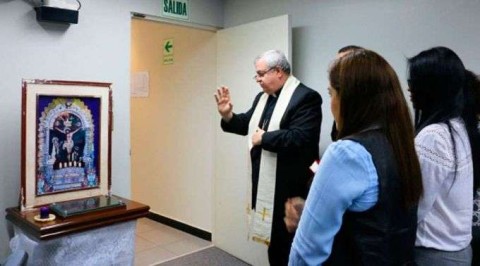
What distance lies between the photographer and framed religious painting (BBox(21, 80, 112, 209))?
1.77 metres

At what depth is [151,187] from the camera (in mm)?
4055

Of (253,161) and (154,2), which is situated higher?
(154,2)

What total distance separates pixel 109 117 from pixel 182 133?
164 cm

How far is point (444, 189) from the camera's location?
1158 millimetres

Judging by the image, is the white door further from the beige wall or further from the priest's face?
the priest's face

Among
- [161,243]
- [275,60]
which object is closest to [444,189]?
[275,60]

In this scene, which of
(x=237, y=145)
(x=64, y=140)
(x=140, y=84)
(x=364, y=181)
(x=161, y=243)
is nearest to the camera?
(x=364, y=181)

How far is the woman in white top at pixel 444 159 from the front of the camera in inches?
45.1

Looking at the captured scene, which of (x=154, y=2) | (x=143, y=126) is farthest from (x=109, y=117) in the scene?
(x=143, y=126)

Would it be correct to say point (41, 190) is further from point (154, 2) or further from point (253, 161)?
point (154, 2)

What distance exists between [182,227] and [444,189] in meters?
2.92

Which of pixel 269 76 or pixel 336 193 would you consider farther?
pixel 269 76

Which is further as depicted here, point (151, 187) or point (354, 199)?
point (151, 187)

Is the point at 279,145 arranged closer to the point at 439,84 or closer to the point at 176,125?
the point at 439,84
